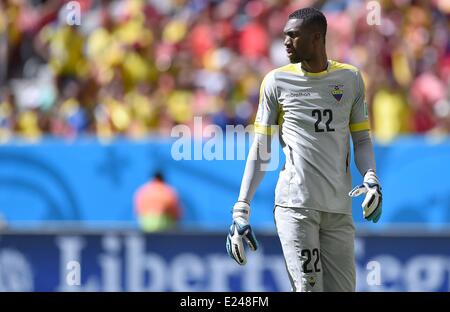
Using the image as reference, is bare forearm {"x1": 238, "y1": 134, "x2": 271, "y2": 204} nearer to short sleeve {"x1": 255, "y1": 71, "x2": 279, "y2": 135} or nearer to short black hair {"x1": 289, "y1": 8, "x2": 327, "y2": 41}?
short sleeve {"x1": 255, "y1": 71, "x2": 279, "y2": 135}

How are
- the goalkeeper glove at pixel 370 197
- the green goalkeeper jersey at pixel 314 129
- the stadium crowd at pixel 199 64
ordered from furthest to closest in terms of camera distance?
the stadium crowd at pixel 199 64, the green goalkeeper jersey at pixel 314 129, the goalkeeper glove at pixel 370 197

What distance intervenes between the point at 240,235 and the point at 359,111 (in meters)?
1.03

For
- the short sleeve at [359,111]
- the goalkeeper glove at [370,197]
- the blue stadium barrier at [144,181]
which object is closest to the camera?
the goalkeeper glove at [370,197]

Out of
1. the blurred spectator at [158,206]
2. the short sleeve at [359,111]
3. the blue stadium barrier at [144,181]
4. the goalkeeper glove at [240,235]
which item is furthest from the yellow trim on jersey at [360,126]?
the blurred spectator at [158,206]

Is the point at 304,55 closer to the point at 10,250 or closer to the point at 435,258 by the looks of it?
the point at 435,258

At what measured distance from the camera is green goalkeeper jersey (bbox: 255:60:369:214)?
21.6 ft

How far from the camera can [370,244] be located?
34.6ft

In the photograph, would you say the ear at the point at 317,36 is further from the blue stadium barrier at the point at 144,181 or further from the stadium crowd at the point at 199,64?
the stadium crowd at the point at 199,64

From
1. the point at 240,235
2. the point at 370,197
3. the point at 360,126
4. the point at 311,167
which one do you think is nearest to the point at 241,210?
the point at 240,235

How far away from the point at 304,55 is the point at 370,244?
170 inches

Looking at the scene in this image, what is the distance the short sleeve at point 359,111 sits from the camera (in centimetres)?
671

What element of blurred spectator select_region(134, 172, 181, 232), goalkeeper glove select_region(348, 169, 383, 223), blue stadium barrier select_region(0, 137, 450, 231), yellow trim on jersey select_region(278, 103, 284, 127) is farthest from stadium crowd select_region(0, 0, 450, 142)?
goalkeeper glove select_region(348, 169, 383, 223)

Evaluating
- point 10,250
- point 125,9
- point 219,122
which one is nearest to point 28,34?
point 125,9

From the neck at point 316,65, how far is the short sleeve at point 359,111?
0.74 ft
